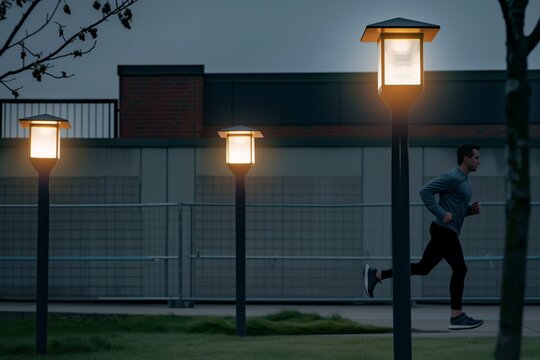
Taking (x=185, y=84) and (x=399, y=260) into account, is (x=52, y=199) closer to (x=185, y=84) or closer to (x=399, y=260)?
(x=185, y=84)

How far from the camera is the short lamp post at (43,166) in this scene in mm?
8969

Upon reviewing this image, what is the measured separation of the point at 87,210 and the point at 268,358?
8376 millimetres

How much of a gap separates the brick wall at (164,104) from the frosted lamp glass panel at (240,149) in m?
9.75

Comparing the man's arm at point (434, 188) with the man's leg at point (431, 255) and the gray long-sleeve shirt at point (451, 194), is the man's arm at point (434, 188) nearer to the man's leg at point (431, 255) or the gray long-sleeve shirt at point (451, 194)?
the gray long-sleeve shirt at point (451, 194)

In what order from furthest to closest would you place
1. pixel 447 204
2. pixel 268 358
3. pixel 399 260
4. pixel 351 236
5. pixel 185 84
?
pixel 185 84 < pixel 351 236 < pixel 447 204 < pixel 268 358 < pixel 399 260

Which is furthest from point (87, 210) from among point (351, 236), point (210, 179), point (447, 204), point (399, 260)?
point (399, 260)

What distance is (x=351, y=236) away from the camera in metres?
15.7

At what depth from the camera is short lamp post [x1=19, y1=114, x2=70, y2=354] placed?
8.97m

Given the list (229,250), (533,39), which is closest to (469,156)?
(533,39)

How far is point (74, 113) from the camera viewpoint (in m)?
20.2

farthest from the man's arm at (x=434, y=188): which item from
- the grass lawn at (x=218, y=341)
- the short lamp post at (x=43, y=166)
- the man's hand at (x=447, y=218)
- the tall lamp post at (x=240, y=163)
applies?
the short lamp post at (x=43, y=166)

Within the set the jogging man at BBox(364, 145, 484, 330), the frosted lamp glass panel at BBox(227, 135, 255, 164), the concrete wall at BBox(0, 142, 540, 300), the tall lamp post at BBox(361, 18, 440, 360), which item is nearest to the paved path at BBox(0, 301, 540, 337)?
A: the concrete wall at BBox(0, 142, 540, 300)

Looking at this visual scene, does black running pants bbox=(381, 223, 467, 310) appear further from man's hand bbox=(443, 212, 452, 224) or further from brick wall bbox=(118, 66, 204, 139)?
brick wall bbox=(118, 66, 204, 139)

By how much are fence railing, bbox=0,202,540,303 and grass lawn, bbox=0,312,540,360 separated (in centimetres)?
325
